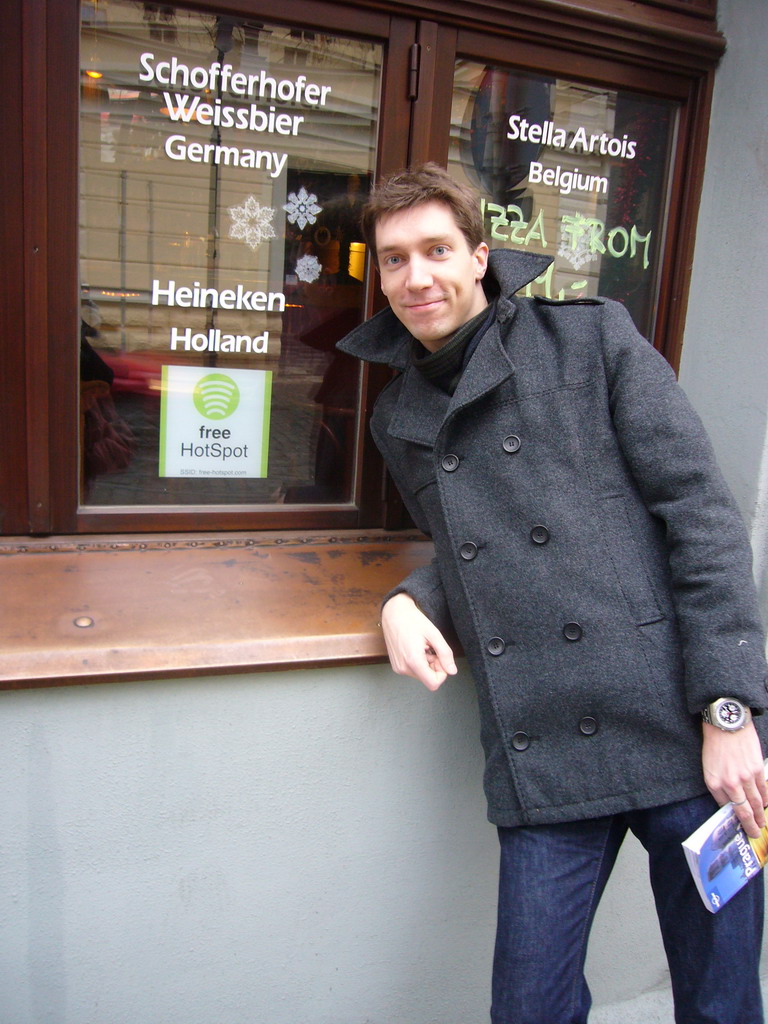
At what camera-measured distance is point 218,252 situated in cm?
232

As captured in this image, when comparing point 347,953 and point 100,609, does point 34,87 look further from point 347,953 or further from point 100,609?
point 347,953

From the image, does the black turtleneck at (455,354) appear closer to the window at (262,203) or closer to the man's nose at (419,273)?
the man's nose at (419,273)

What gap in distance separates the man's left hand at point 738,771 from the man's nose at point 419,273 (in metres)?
1.01

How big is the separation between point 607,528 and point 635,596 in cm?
14

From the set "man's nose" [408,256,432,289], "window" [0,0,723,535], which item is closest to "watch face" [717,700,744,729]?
"man's nose" [408,256,432,289]

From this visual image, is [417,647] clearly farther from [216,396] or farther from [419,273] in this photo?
[216,396]

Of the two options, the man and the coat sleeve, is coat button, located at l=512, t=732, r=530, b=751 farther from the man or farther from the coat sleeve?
the coat sleeve

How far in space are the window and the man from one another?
61 centimetres

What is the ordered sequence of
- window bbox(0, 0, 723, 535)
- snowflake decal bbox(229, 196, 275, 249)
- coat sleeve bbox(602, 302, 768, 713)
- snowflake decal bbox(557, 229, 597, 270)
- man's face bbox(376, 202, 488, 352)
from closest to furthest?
coat sleeve bbox(602, 302, 768, 713) < man's face bbox(376, 202, 488, 352) < window bbox(0, 0, 723, 535) < snowflake decal bbox(229, 196, 275, 249) < snowflake decal bbox(557, 229, 597, 270)

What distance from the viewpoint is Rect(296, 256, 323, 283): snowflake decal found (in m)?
2.39

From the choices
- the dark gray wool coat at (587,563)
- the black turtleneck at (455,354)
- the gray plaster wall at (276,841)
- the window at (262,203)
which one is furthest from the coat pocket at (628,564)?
the window at (262,203)

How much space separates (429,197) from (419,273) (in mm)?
164

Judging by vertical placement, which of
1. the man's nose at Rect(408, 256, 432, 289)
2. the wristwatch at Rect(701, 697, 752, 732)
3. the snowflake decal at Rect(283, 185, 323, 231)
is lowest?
the wristwatch at Rect(701, 697, 752, 732)

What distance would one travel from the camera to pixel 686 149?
261 cm
